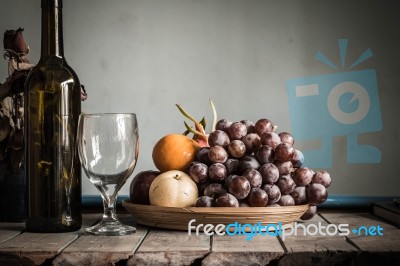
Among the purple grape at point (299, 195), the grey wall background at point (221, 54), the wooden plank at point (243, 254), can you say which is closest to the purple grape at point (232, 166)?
the purple grape at point (299, 195)

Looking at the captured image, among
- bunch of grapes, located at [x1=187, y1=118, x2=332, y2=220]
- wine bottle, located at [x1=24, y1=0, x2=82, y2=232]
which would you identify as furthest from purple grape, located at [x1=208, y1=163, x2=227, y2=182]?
wine bottle, located at [x1=24, y1=0, x2=82, y2=232]

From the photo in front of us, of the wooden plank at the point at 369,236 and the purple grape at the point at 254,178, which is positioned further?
the purple grape at the point at 254,178

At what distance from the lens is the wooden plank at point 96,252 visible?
704 mm

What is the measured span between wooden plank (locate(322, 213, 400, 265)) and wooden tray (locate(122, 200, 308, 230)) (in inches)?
4.3

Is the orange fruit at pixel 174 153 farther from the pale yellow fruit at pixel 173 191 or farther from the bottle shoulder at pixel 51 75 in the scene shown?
the bottle shoulder at pixel 51 75

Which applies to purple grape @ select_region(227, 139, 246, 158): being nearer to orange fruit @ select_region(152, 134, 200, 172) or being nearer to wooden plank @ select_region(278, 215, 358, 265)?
orange fruit @ select_region(152, 134, 200, 172)

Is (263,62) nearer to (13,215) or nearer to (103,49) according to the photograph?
(103,49)

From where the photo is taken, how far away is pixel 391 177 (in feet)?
12.2

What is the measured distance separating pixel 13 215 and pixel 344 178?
302 centimetres

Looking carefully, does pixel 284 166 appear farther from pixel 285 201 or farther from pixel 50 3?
pixel 50 3

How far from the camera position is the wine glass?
84 centimetres

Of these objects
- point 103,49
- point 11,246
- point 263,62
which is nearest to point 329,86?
point 263,62

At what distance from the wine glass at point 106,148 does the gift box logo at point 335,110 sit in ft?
9.63

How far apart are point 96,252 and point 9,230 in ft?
0.89
